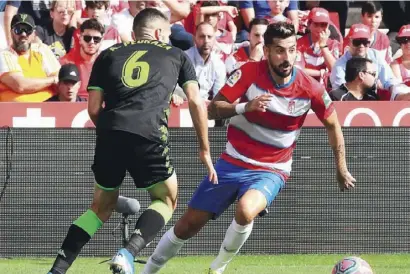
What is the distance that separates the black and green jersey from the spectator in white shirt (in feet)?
19.7

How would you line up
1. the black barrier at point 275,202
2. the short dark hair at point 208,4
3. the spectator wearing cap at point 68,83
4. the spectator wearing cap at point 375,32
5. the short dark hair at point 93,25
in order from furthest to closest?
the spectator wearing cap at point 375,32, the short dark hair at point 208,4, the short dark hair at point 93,25, the spectator wearing cap at point 68,83, the black barrier at point 275,202

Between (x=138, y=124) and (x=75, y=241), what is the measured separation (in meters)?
1.03

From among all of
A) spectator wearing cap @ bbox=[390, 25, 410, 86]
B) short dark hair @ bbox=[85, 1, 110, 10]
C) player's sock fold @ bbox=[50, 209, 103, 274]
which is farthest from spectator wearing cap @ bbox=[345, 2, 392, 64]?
player's sock fold @ bbox=[50, 209, 103, 274]

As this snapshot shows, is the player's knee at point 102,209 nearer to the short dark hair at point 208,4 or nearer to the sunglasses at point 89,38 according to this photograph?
the sunglasses at point 89,38

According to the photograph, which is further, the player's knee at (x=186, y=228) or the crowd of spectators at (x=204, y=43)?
the crowd of spectators at (x=204, y=43)

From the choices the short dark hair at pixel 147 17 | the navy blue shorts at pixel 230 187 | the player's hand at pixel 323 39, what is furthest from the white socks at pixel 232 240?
the player's hand at pixel 323 39

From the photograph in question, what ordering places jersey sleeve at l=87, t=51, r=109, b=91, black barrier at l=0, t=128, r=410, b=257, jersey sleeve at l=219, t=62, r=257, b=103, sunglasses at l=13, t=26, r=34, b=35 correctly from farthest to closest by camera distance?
sunglasses at l=13, t=26, r=34, b=35
black barrier at l=0, t=128, r=410, b=257
jersey sleeve at l=219, t=62, r=257, b=103
jersey sleeve at l=87, t=51, r=109, b=91

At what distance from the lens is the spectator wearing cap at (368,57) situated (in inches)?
561

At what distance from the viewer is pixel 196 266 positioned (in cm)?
1091

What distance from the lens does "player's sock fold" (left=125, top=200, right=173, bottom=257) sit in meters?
7.87

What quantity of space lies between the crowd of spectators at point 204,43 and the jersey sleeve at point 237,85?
13.4 feet

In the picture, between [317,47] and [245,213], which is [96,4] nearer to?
[317,47]

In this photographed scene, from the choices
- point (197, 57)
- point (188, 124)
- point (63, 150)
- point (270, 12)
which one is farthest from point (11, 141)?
point (270, 12)

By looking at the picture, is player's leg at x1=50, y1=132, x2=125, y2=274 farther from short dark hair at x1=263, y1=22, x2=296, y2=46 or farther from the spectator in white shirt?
the spectator in white shirt
